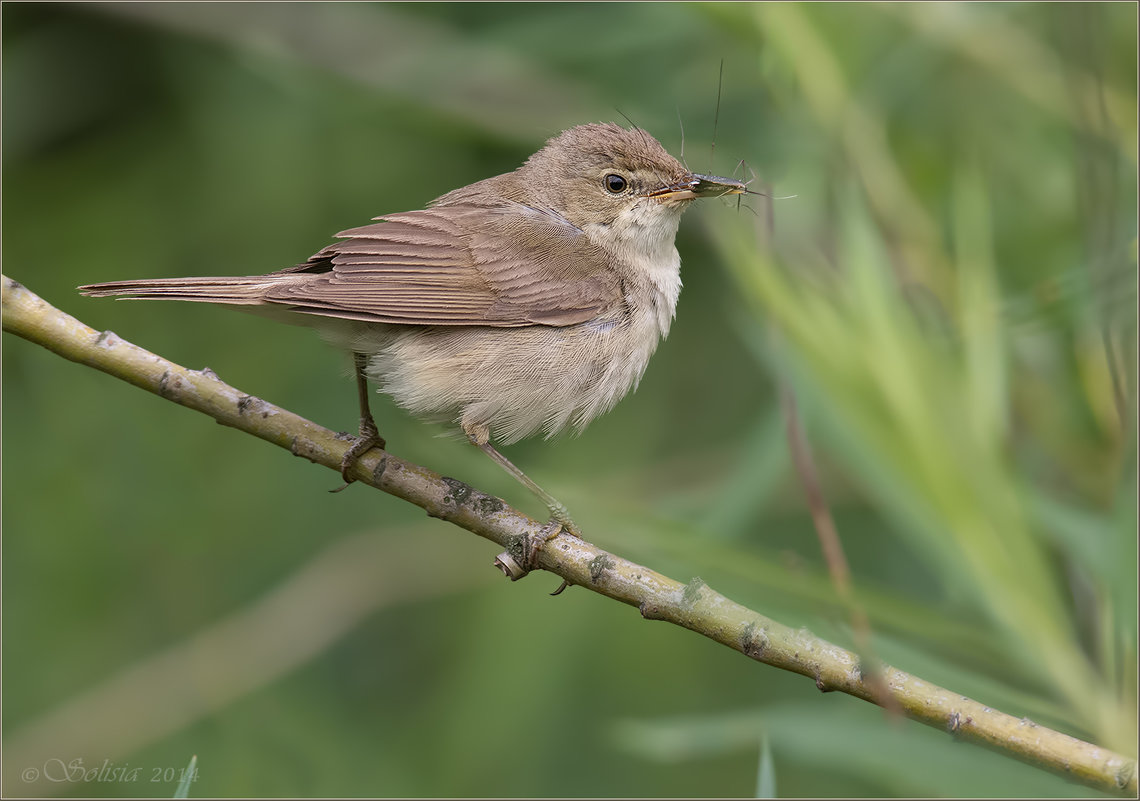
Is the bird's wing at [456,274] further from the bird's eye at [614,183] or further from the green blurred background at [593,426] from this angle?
the green blurred background at [593,426]

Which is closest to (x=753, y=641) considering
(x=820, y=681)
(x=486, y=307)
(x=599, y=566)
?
(x=820, y=681)

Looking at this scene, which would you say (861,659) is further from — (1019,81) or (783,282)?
(1019,81)

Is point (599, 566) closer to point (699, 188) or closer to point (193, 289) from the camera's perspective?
point (193, 289)

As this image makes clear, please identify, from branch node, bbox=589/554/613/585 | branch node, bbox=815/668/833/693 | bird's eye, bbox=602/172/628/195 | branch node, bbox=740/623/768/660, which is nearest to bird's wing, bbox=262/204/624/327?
bird's eye, bbox=602/172/628/195

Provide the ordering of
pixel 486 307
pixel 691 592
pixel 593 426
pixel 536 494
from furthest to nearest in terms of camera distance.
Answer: pixel 593 426 → pixel 486 307 → pixel 536 494 → pixel 691 592

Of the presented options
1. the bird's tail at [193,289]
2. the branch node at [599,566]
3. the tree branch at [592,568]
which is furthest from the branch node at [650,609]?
the bird's tail at [193,289]

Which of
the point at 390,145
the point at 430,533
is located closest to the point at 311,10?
the point at 390,145
